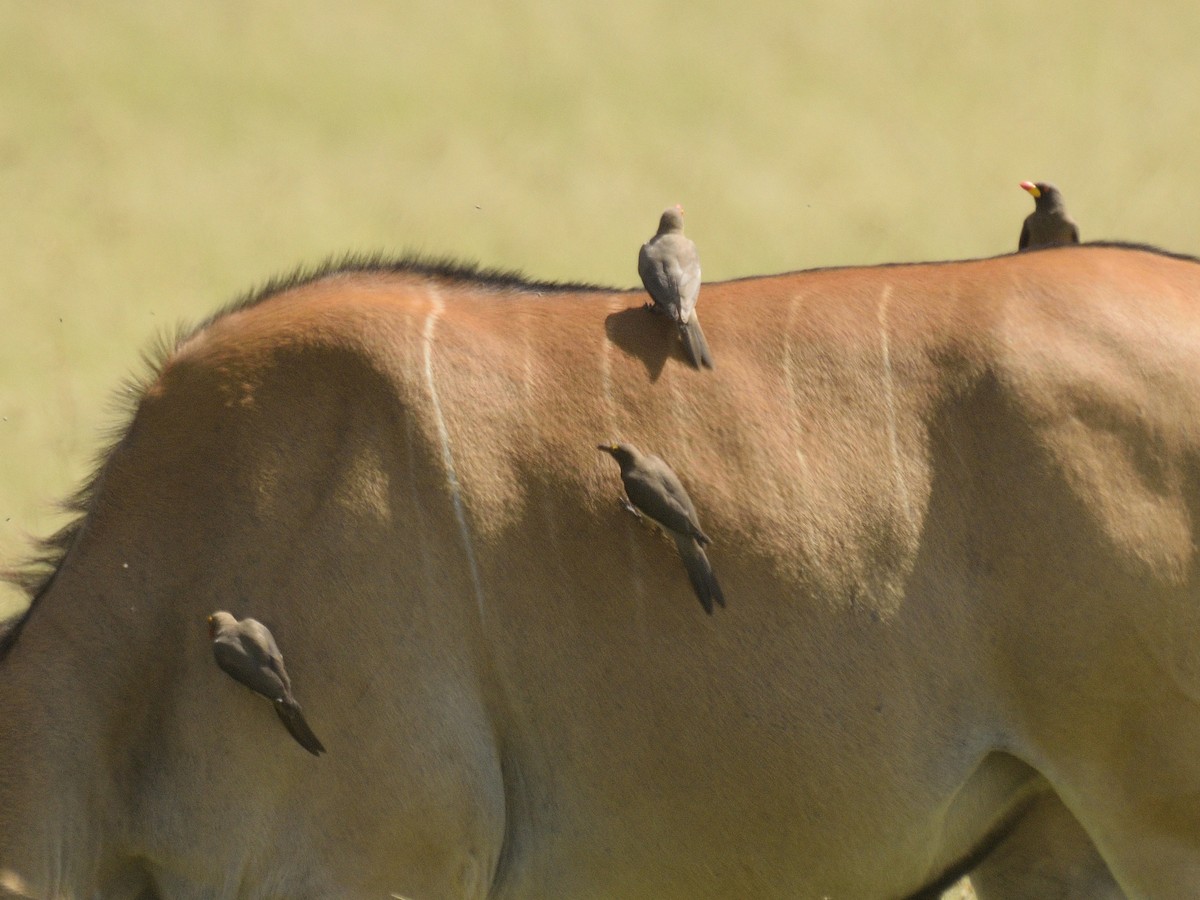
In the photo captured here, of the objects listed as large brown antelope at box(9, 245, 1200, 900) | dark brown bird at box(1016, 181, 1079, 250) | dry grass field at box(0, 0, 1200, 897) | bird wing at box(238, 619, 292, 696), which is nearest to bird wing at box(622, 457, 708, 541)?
large brown antelope at box(9, 245, 1200, 900)

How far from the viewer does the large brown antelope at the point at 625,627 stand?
434 centimetres

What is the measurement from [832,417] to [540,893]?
1.48 meters

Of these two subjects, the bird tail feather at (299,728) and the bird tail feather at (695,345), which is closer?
the bird tail feather at (299,728)

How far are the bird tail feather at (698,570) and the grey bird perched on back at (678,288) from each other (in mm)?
536

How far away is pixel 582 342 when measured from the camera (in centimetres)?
467

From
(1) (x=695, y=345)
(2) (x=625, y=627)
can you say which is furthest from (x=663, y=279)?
(2) (x=625, y=627)

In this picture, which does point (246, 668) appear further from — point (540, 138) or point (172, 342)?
point (540, 138)

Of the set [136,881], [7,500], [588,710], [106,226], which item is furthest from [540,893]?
[106,226]

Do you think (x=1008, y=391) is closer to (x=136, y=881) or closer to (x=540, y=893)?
(x=540, y=893)

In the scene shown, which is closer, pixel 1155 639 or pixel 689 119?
pixel 1155 639

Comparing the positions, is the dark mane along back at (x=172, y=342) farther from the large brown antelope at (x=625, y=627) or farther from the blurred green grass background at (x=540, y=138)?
the blurred green grass background at (x=540, y=138)

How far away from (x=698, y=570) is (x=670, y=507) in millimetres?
188

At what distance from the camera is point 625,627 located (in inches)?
174

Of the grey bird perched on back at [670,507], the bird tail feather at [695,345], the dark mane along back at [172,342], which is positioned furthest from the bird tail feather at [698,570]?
the dark mane along back at [172,342]
